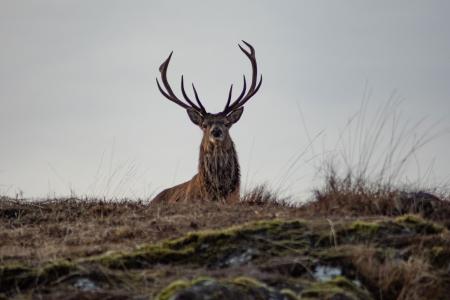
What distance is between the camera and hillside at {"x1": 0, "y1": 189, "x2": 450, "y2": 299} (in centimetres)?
592

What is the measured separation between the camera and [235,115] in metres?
13.4

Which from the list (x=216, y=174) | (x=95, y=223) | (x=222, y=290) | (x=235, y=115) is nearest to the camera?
(x=222, y=290)

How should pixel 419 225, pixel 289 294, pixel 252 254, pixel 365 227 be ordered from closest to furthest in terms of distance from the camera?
pixel 289 294 < pixel 252 254 < pixel 365 227 < pixel 419 225

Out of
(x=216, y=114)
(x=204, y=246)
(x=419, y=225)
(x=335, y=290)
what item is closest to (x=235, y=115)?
(x=216, y=114)

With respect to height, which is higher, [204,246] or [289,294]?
[204,246]

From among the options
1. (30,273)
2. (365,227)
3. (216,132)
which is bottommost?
(30,273)

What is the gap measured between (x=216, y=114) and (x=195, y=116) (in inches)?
13.5

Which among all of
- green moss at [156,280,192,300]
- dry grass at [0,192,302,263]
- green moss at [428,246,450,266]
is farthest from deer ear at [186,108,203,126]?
green moss at [156,280,192,300]

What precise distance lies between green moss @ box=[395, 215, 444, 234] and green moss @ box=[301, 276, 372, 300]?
1.16 m

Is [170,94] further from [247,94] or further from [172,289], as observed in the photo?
[172,289]

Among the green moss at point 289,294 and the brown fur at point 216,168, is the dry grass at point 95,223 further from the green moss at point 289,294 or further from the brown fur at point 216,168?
the brown fur at point 216,168

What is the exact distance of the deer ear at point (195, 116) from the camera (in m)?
13.4

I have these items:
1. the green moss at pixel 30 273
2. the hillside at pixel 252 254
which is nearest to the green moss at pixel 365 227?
the hillside at pixel 252 254

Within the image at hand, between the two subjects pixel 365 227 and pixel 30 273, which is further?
pixel 365 227
